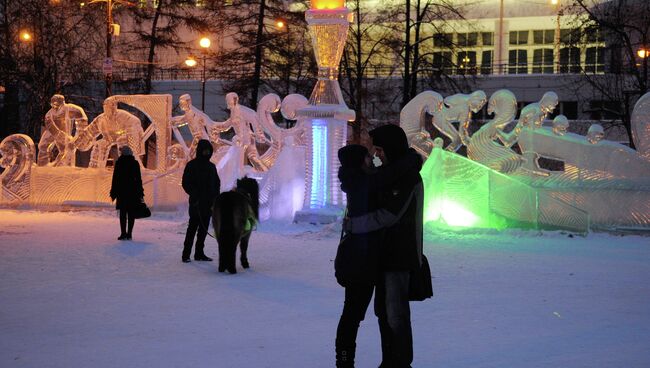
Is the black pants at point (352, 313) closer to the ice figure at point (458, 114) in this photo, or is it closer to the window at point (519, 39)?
the ice figure at point (458, 114)

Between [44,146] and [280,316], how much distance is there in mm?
15519

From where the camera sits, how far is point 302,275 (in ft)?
32.9

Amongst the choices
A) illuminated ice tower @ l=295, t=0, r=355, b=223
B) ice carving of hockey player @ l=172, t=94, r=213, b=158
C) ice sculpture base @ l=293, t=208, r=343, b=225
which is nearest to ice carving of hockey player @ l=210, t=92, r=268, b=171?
ice carving of hockey player @ l=172, t=94, r=213, b=158

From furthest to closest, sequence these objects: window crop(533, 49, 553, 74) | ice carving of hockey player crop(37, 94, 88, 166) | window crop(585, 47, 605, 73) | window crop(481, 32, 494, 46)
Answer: window crop(481, 32, 494, 46), window crop(533, 49, 553, 74), window crop(585, 47, 605, 73), ice carving of hockey player crop(37, 94, 88, 166)

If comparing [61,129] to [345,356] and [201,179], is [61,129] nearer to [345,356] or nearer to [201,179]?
[201,179]

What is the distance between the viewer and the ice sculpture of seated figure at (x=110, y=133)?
790 inches

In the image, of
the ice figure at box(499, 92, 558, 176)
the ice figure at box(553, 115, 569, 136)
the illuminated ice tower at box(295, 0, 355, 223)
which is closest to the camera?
the illuminated ice tower at box(295, 0, 355, 223)

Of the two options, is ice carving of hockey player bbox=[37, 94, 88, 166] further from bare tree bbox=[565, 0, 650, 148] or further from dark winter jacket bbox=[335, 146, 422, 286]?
dark winter jacket bbox=[335, 146, 422, 286]

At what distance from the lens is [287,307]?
784cm

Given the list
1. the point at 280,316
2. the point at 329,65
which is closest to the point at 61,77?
the point at 329,65

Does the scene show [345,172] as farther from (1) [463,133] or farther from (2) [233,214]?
(1) [463,133]

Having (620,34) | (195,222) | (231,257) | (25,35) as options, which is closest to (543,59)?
(620,34)

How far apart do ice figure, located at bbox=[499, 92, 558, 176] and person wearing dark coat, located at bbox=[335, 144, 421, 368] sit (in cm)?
1172

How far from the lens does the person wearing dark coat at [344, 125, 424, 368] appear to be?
499 cm
